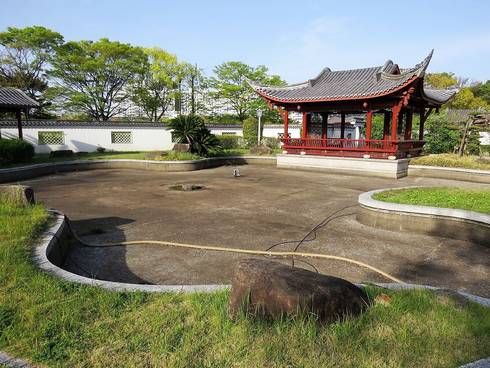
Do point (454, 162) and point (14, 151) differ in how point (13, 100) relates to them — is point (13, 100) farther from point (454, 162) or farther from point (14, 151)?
point (454, 162)

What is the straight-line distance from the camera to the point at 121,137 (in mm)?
26844

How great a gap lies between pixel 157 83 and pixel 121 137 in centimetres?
941

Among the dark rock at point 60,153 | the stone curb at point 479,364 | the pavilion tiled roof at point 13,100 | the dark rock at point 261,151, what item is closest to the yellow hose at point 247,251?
the stone curb at point 479,364

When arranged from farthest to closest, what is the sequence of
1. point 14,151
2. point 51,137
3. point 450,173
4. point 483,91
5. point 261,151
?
point 483,91, point 51,137, point 261,151, point 14,151, point 450,173

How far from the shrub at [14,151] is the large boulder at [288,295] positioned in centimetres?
1699

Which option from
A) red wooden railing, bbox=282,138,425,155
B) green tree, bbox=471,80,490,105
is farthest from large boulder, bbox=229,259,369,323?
green tree, bbox=471,80,490,105

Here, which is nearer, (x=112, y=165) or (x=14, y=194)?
(x=14, y=194)

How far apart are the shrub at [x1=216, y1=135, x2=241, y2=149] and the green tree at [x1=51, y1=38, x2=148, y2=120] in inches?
409

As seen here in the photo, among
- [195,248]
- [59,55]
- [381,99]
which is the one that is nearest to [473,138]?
[381,99]

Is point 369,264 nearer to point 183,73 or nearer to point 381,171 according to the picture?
point 381,171

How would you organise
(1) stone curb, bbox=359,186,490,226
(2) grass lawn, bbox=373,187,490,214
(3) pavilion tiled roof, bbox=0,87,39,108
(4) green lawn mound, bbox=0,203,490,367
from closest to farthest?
(4) green lawn mound, bbox=0,203,490,367 < (1) stone curb, bbox=359,186,490,226 < (2) grass lawn, bbox=373,187,490,214 < (3) pavilion tiled roof, bbox=0,87,39,108

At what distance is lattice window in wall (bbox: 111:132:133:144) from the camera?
86.9ft

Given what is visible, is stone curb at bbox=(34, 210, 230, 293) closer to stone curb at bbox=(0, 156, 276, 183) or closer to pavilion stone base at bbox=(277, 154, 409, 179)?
stone curb at bbox=(0, 156, 276, 183)

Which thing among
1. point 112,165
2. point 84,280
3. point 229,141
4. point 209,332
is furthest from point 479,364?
point 229,141
